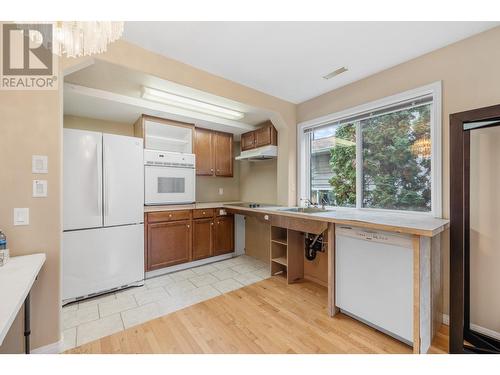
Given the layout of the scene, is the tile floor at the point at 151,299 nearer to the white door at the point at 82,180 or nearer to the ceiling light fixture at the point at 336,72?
the white door at the point at 82,180

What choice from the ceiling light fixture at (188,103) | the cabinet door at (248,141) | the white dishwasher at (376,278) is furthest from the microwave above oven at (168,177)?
the white dishwasher at (376,278)

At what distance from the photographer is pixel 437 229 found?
1561 millimetres

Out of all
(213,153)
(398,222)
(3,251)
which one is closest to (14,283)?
(3,251)

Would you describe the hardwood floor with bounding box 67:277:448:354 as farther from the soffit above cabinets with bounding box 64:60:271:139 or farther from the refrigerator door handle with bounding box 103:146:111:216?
the soffit above cabinets with bounding box 64:60:271:139

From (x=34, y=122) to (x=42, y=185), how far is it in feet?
1.50

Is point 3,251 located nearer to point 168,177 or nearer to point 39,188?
point 39,188

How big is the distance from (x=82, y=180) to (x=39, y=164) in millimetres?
821

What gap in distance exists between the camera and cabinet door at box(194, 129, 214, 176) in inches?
146

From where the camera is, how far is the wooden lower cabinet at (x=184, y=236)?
3.00 m

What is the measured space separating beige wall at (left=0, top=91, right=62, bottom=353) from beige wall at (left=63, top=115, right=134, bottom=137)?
5.76ft

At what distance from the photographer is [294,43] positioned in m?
1.97

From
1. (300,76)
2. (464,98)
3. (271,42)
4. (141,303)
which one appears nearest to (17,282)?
(141,303)

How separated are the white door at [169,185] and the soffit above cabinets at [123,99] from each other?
0.78 meters
